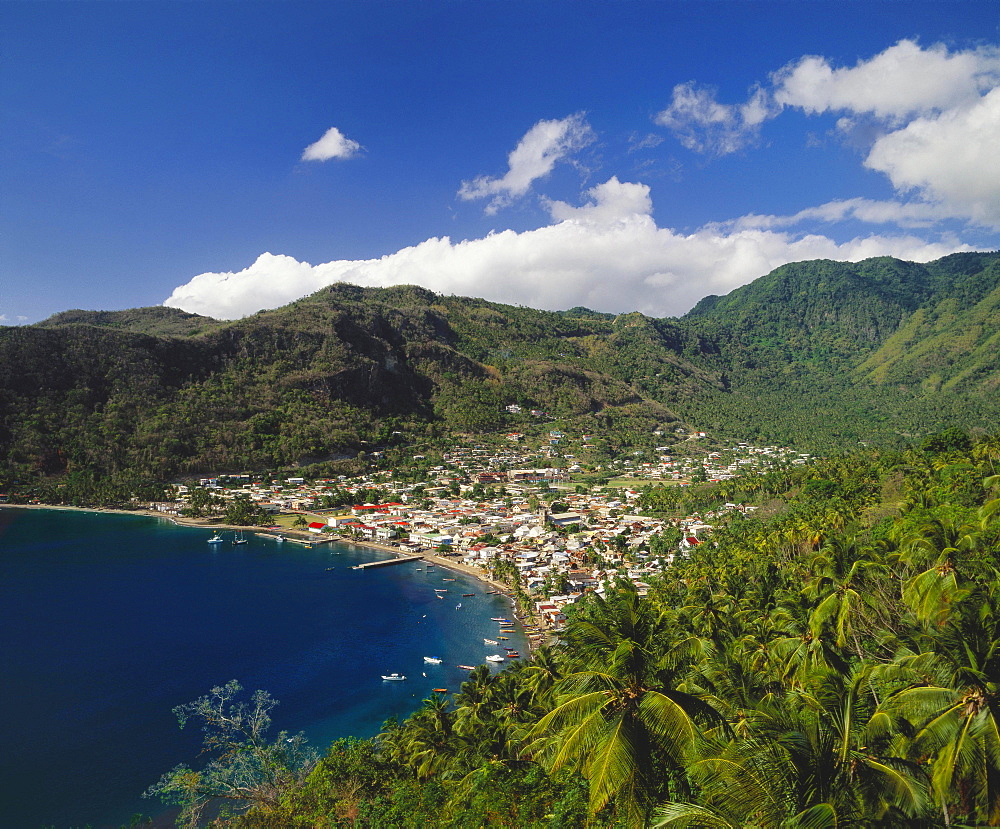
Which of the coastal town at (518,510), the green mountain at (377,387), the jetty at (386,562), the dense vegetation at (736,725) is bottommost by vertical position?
the jetty at (386,562)

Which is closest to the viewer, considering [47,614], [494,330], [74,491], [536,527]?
[47,614]

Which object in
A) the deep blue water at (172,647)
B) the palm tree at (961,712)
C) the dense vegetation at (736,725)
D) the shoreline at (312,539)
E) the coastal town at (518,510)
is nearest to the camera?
the dense vegetation at (736,725)

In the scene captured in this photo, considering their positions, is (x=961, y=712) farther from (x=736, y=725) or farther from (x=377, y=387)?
(x=377, y=387)

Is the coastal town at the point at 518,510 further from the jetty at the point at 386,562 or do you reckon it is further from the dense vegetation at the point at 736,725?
the dense vegetation at the point at 736,725

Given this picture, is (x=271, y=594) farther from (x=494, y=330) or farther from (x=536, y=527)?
(x=494, y=330)

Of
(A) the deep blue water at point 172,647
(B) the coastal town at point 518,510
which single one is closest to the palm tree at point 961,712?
(B) the coastal town at point 518,510

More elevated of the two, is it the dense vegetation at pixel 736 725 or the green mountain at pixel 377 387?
the green mountain at pixel 377 387

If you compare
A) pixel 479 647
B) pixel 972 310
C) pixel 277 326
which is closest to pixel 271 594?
A: pixel 479 647
